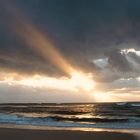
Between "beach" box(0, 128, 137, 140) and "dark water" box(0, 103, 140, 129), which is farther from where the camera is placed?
"dark water" box(0, 103, 140, 129)

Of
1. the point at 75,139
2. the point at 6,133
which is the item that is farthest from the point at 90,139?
the point at 6,133

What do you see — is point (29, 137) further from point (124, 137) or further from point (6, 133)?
point (124, 137)

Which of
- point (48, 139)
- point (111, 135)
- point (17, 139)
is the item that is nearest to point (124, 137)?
point (111, 135)

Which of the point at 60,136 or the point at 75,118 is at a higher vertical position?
the point at 75,118

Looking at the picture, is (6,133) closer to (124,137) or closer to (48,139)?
(48,139)

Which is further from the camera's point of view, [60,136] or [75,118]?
[75,118]

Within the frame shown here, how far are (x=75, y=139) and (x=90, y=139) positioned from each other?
33.6 inches

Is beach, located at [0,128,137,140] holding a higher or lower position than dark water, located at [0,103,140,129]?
lower

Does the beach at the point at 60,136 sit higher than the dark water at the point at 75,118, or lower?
lower

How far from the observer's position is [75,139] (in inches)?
764

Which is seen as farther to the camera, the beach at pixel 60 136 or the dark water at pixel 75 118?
the dark water at pixel 75 118

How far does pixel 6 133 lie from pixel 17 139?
247 centimetres

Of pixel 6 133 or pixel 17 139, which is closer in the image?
pixel 17 139

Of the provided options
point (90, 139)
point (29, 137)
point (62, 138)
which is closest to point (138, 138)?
point (90, 139)
